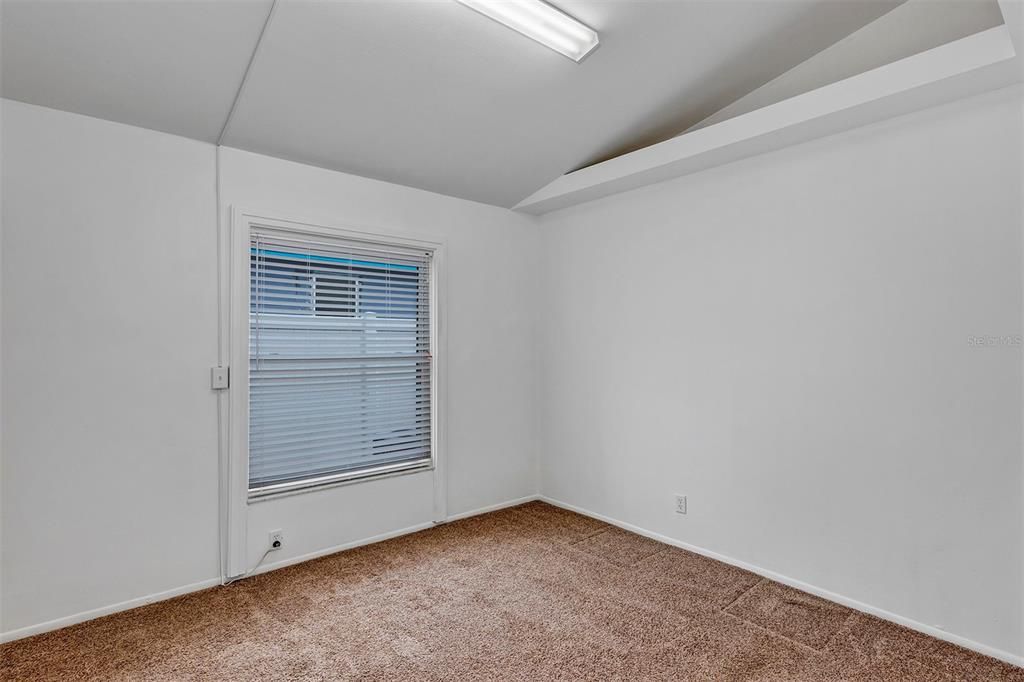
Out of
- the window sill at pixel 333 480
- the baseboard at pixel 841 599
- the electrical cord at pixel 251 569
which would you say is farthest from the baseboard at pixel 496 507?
the electrical cord at pixel 251 569

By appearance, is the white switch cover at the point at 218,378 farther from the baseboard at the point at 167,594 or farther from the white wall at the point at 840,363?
the white wall at the point at 840,363

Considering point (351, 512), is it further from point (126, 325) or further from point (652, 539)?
point (652, 539)

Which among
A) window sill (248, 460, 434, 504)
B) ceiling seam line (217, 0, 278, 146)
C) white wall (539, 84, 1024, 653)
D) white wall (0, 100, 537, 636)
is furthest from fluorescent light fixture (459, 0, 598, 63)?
window sill (248, 460, 434, 504)

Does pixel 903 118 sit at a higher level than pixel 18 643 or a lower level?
higher

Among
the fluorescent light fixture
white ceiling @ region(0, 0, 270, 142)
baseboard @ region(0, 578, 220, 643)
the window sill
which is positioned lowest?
baseboard @ region(0, 578, 220, 643)

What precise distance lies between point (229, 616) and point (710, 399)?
2806mm

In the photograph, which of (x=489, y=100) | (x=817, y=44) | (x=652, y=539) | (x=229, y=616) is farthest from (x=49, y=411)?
(x=817, y=44)

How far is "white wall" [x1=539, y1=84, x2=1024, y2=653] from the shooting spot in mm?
2297

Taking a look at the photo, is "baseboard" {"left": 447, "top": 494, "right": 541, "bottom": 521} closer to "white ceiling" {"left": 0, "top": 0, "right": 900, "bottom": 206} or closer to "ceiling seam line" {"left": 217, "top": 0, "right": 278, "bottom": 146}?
"white ceiling" {"left": 0, "top": 0, "right": 900, "bottom": 206}

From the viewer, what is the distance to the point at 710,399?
3.27 metres

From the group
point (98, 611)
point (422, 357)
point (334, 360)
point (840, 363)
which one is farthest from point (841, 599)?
point (98, 611)

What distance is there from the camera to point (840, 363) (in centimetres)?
271

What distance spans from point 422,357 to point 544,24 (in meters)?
2.20

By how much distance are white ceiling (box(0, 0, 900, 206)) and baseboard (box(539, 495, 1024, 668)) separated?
2.59m
